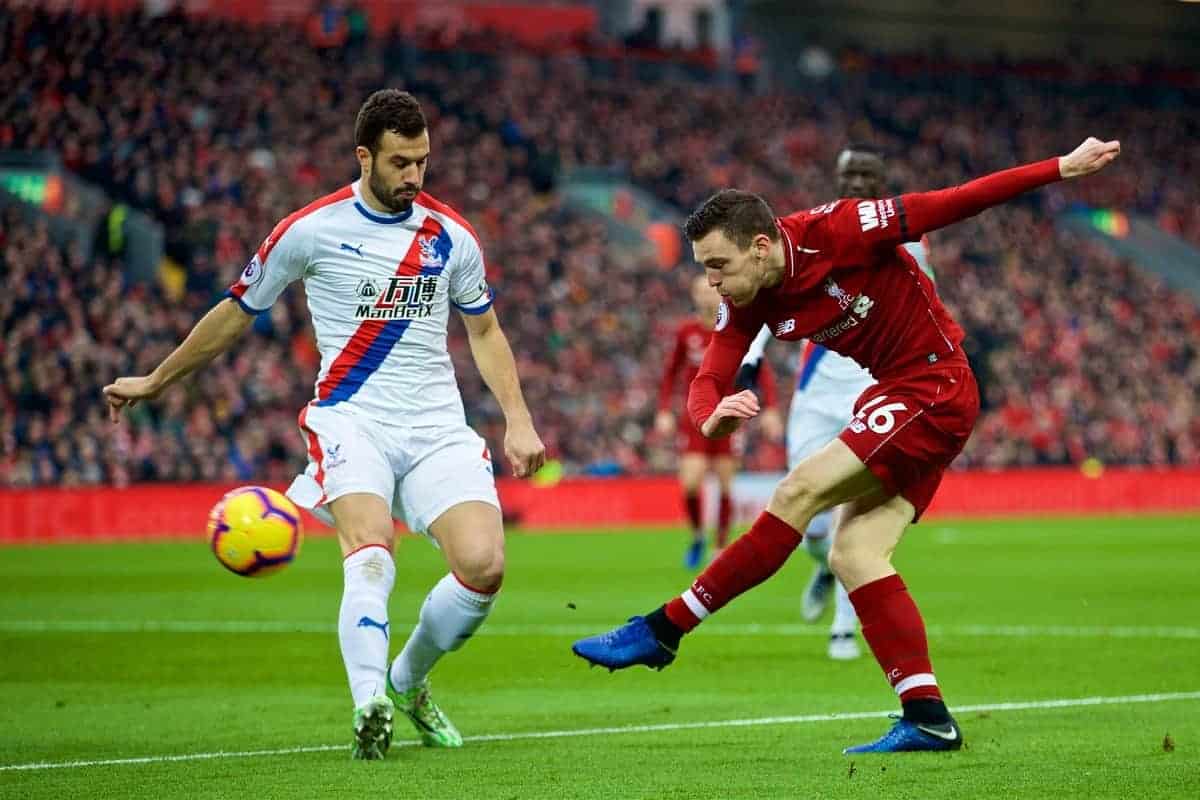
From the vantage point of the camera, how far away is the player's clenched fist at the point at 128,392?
7.61m

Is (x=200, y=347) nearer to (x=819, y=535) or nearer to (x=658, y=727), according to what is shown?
(x=658, y=727)

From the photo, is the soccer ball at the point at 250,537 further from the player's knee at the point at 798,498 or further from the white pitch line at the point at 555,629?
the white pitch line at the point at 555,629

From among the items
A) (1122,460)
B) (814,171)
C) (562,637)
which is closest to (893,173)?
(814,171)

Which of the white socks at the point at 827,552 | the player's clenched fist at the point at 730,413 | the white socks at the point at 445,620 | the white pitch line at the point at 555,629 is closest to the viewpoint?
the player's clenched fist at the point at 730,413

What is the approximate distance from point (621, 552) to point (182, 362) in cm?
1587

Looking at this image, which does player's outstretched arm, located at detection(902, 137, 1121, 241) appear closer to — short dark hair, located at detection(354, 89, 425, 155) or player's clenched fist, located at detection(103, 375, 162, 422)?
short dark hair, located at detection(354, 89, 425, 155)

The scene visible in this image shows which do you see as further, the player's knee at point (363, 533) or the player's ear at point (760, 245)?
the player's knee at point (363, 533)

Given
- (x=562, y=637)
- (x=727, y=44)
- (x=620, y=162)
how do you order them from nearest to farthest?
(x=562, y=637) < (x=620, y=162) < (x=727, y=44)

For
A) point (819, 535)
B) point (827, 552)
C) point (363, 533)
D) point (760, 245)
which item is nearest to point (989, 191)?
point (760, 245)

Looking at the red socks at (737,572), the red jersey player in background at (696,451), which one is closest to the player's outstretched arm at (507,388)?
the red socks at (737,572)

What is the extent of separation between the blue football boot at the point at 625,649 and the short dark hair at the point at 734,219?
1.49 meters

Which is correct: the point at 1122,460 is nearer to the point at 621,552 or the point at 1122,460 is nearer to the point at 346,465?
the point at 621,552

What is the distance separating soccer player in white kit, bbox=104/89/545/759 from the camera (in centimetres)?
738

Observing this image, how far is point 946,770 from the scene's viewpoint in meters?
6.62
